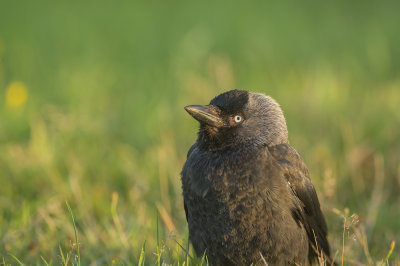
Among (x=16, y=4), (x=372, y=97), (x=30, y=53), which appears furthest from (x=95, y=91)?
(x=16, y=4)

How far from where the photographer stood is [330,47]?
998cm

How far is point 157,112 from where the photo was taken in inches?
279

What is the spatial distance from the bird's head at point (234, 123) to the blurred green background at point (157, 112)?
1.71 ft

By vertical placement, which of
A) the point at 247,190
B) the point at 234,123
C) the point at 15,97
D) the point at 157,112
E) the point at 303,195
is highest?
the point at 15,97

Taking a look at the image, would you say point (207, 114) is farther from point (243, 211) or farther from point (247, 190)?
point (243, 211)

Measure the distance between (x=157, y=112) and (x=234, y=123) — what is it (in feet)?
9.40

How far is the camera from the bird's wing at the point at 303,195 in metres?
4.20

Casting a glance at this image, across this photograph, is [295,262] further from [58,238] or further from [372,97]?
[372,97]

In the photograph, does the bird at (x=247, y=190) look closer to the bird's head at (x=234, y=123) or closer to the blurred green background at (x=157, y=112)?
the bird's head at (x=234, y=123)

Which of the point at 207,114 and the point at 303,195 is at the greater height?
the point at 207,114

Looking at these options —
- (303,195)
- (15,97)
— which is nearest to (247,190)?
(303,195)

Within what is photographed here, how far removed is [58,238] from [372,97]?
4.30 metres

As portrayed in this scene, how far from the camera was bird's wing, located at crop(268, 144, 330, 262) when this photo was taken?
13.8 ft

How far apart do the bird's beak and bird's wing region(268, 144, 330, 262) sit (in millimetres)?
401
